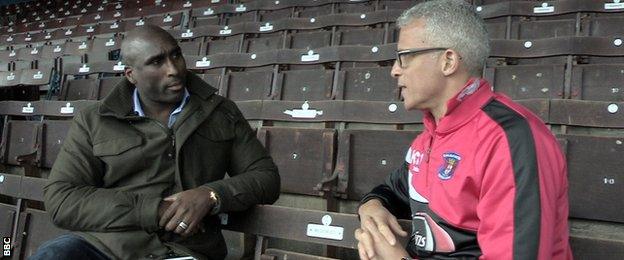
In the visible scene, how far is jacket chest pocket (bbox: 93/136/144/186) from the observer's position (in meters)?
0.74

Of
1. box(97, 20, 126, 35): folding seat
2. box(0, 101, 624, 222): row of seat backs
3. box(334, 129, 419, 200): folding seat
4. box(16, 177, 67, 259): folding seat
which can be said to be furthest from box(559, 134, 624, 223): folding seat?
box(97, 20, 126, 35): folding seat

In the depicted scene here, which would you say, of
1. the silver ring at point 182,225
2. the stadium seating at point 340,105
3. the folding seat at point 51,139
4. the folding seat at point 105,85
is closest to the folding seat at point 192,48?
the stadium seating at point 340,105

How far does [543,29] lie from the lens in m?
1.72

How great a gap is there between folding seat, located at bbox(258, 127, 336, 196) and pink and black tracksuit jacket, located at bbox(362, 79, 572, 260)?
0.53m

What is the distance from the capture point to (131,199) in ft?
2.25

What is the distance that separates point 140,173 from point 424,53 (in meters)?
0.45

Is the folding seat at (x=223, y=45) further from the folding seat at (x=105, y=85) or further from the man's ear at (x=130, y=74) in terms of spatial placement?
the man's ear at (x=130, y=74)

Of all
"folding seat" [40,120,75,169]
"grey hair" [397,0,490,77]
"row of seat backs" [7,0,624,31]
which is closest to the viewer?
"grey hair" [397,0,490,77]

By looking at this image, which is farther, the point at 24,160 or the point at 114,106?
the point at 24,160

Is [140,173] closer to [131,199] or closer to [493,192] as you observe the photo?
[131,199]

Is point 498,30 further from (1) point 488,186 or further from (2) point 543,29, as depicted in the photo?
(1) point 488,186

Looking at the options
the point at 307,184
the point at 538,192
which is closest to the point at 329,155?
the point at 307,184

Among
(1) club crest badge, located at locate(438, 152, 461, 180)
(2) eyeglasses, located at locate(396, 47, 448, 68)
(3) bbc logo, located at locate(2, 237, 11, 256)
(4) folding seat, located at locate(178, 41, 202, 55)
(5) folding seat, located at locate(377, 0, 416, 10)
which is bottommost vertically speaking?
(3) bbc logo, located at locate(2, 237, 11, 256)

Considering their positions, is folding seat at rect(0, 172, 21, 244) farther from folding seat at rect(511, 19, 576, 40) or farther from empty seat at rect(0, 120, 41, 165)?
folding seat at rect(511, 19, 576, 40)
